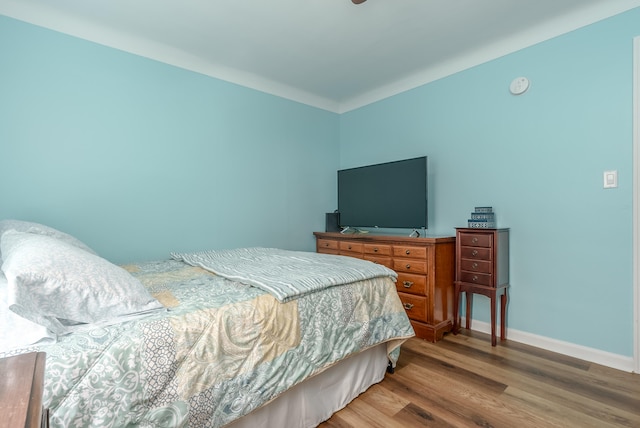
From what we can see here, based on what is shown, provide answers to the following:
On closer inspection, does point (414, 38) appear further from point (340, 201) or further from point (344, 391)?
point (344, 391)

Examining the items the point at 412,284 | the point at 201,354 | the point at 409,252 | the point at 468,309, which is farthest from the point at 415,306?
the point at 201,354

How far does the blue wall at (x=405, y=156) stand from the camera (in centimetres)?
213

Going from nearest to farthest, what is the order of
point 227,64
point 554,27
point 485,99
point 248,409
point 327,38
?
point 248,409
point 554,27
point 327,38
point 485,99
point 227,64

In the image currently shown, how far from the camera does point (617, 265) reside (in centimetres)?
212

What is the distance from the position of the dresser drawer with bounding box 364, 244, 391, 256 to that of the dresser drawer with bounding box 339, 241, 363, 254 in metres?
0.09

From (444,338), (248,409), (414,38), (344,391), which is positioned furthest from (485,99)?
(248,409)

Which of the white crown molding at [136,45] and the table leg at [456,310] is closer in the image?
the white crown molding at [136,45]

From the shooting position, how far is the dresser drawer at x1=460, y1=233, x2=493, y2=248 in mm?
2482

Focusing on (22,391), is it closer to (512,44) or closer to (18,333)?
(18,333)

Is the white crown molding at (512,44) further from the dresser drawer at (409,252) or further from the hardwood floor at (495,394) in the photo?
the hardwood floor at (495,394)

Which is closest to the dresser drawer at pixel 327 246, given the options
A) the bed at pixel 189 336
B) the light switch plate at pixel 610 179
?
the bed at pixel 189 336

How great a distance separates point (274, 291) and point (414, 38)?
2.41 metres

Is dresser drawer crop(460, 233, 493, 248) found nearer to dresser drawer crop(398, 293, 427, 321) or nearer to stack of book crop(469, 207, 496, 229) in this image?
stack of book crop(469, 207, 496, 229)

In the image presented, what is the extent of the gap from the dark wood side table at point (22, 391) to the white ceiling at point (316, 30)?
237 cm
